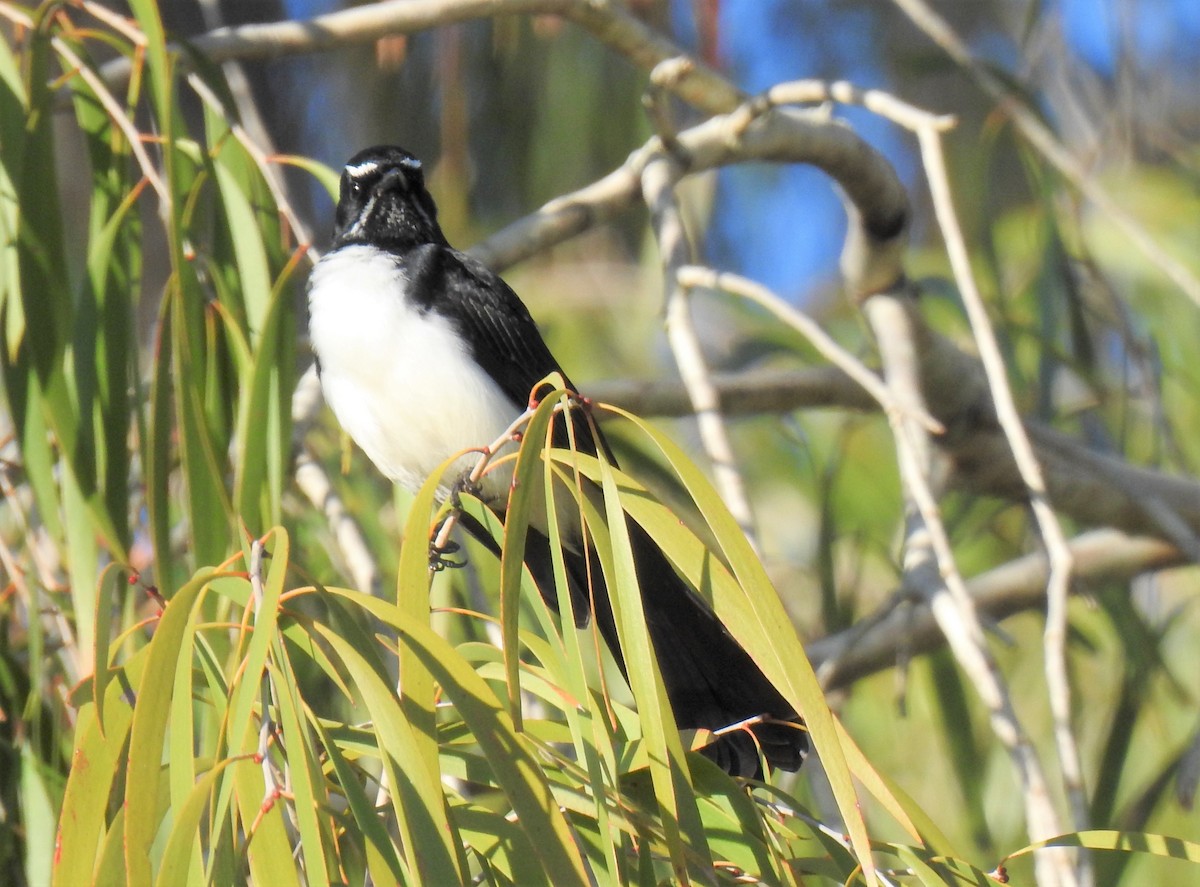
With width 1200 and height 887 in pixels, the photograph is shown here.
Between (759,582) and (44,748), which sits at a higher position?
(759,582)

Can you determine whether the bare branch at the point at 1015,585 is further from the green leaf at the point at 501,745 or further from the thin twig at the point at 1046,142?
the green leaf at the point at 501,745

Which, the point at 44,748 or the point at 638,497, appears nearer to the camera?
the point at 638,497

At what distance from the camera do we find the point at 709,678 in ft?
6.43

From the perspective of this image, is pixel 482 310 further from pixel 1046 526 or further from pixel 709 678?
pixel 1046 526

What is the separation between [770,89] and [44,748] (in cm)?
153

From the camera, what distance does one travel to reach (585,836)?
1356 millimetres

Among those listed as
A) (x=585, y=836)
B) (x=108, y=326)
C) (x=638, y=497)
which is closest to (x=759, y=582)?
(x=638, y=497)

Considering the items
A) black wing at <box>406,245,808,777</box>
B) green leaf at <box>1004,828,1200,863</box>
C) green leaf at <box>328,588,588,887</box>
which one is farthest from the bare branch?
green leaf at <box>328,588,588,887</box>

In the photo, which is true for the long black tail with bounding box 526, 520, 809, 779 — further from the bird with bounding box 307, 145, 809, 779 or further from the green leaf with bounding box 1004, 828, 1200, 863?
the green leaf with bounding box 1004, 828, 1200, 863

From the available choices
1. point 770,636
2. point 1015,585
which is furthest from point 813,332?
point 1015,585

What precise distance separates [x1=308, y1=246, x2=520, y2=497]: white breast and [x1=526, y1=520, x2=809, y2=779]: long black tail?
0.41 metres

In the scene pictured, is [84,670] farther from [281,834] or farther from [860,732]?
[860,732]

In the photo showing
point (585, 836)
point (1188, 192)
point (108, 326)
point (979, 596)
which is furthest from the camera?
point (1188, 192)

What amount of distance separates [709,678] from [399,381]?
713 mm
